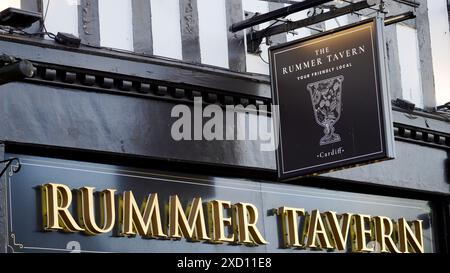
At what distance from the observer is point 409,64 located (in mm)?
19203

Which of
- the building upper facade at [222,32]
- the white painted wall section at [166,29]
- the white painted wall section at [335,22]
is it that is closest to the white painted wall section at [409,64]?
the building upper facade at [222,32]

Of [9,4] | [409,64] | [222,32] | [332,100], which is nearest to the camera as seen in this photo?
[9,4]

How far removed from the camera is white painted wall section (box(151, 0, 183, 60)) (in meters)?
16.1

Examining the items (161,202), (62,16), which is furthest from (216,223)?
(62,16)

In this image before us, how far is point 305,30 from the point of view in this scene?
17953 millimetres

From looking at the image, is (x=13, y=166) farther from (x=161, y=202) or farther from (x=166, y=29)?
(x=166, y=29)

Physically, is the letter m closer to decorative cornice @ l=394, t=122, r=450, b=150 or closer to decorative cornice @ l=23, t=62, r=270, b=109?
decorative cornice @ l=23, t=62, r=270, b=109

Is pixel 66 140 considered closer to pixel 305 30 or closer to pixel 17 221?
pixel 17 221

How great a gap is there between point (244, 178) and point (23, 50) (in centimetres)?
366

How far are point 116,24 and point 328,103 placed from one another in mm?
2549

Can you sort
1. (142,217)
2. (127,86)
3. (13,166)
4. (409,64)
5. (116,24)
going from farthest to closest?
1. (409,64)
2. (116,24)
3. (142,217)
4. (127,86)
5. (13,166)

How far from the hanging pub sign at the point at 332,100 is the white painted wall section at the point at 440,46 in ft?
12.8

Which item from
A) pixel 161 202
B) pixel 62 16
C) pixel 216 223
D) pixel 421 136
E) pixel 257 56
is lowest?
pixel 216 223

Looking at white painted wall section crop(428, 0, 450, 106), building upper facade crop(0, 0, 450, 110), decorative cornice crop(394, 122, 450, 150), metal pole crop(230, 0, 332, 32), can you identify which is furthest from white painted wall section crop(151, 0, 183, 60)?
white painted wall section crop(428, 0, 450, 106)
